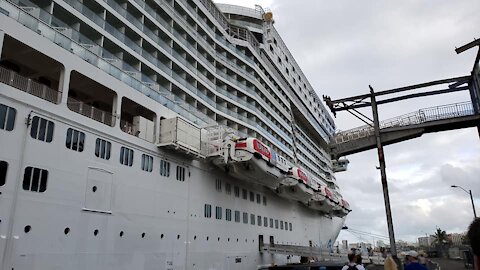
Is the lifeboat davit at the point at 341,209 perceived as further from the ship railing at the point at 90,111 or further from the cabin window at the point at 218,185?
the ship railing at the point at 90,111

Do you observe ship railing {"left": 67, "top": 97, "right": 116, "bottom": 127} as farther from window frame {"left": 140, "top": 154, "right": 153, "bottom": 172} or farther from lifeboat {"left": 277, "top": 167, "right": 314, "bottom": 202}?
lifeboat {"left": 277, "top": 167, "right": 314, "bottom": 202}

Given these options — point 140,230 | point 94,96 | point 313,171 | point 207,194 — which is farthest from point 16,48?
point 313,171

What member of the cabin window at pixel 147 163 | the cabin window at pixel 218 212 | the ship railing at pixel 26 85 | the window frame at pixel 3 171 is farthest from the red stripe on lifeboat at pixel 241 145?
the window frame at pixel 3 171

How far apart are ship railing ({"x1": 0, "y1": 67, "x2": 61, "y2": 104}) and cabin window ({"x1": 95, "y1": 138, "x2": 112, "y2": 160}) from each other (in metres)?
2.38

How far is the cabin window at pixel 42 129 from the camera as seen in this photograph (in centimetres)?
1288

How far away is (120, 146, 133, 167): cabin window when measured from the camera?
1647cm

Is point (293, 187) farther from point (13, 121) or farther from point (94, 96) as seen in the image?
point (13, 121)

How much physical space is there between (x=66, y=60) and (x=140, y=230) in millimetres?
7744

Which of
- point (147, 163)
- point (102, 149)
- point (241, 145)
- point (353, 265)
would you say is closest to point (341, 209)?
point (241, 145)

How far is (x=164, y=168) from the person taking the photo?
62.7 feet

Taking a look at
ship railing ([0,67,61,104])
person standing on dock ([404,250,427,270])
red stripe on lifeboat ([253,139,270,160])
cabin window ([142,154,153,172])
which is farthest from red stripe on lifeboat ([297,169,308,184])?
person standing on dock ([404,250,427,270])

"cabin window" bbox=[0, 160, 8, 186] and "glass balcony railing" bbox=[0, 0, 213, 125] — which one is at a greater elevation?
"glass balcony railing" bbox=[0, 0, 213, 125]

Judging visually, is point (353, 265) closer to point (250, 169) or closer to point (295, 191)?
point (250, 169)

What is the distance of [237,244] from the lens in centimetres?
2448
